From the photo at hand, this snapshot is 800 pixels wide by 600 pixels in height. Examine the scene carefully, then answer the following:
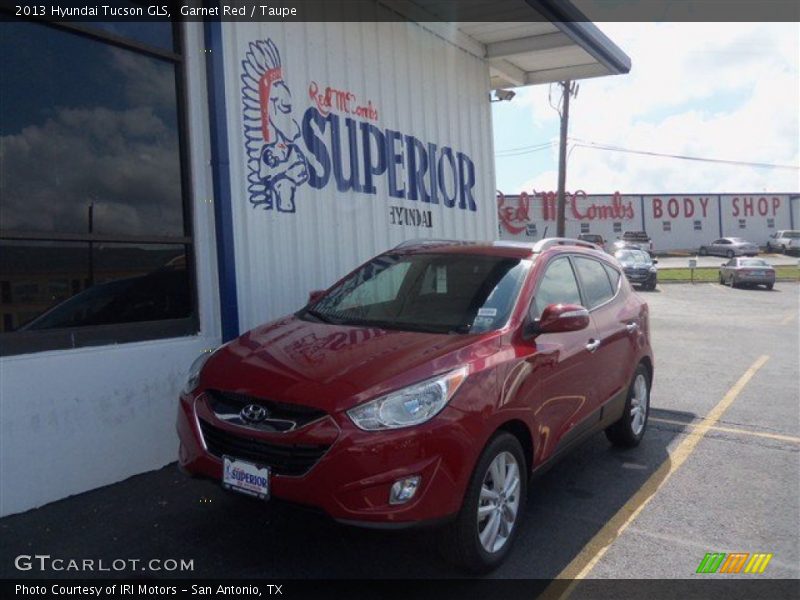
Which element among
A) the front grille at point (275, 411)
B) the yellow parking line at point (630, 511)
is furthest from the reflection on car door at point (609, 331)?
the front grille at point (275, 411)

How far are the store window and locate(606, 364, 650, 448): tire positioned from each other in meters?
3.58

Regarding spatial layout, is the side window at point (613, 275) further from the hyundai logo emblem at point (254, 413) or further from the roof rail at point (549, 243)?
the hyundai logo emblem at point (254, 413)

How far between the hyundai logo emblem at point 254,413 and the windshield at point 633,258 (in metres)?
26.7

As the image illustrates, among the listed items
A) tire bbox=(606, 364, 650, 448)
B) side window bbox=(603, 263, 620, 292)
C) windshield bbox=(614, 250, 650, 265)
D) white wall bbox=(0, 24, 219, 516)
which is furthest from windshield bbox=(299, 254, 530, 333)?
windshield bbox=(614, 250, 650, 265)

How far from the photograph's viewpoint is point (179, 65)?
18.2 feet

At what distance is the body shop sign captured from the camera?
6.13 meters

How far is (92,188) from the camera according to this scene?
16.1 ft

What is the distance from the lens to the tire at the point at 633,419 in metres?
5.64

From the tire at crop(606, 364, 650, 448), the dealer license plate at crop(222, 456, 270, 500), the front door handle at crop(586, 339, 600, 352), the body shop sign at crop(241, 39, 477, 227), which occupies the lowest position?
the tire at crop(606, 364, 650, 448)

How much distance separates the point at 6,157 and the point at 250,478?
9.08 ft

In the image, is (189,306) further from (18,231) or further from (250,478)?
(250,478)

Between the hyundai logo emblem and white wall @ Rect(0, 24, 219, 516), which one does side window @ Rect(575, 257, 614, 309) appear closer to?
the hyundai logo emblem

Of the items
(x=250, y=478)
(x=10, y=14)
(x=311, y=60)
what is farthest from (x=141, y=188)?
(x=250, y=478)

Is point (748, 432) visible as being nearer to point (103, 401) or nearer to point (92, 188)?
point (103, 401)
